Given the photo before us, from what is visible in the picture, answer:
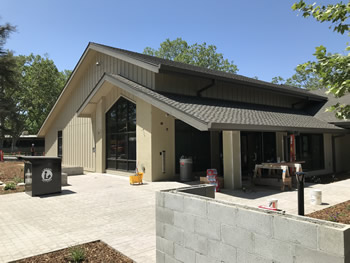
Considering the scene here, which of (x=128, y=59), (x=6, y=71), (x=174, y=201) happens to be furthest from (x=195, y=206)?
(x=6, y=71)

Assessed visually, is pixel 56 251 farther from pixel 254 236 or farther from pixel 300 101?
pixel 300 101

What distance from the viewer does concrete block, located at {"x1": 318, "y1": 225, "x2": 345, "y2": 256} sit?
2178 millimetres

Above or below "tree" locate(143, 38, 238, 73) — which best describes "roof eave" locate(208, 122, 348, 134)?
below

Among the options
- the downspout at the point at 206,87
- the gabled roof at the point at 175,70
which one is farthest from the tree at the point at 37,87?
the downspout at the point at 206,87

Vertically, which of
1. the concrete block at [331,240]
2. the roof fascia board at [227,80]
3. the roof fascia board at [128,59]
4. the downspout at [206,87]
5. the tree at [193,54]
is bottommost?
the concrete block at [331,240]

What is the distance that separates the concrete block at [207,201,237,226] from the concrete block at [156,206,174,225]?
0.71 m

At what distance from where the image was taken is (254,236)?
278cm

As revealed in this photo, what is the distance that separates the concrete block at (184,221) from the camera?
344cm

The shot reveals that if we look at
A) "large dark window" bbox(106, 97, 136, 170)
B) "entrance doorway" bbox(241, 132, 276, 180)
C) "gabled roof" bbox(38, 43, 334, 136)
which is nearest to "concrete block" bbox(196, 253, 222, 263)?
"gabled roof" bbox(38, 43, 334, 136)

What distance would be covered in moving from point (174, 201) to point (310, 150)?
13.7 metres

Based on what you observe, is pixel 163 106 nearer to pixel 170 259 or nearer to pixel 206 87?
pixel 206 87

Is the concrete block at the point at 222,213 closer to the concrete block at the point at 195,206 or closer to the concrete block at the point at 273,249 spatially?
the concrete block at the point at 195,206

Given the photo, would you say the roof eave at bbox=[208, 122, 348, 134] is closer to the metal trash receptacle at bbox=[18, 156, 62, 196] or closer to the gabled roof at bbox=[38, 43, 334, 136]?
the gabled roof at bbox=[38, 43, 334, 136]

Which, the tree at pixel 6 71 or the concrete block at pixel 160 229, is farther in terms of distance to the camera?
the tree at pixel 6 71
